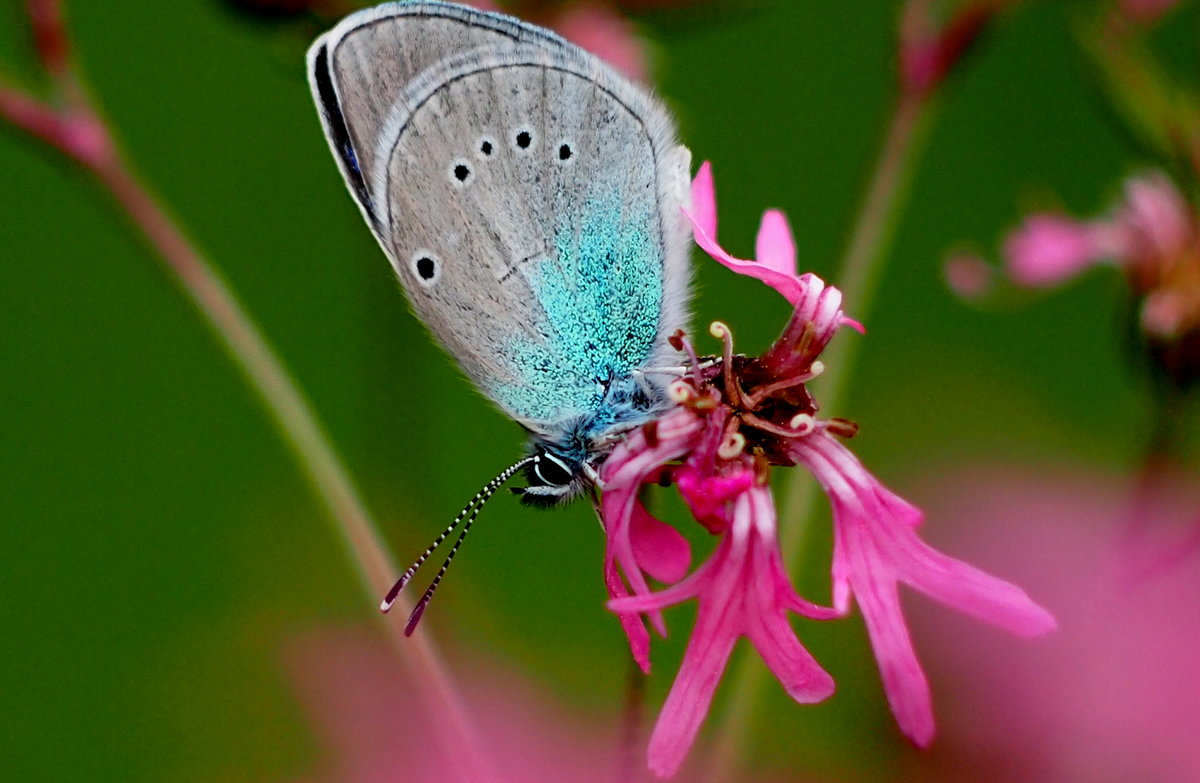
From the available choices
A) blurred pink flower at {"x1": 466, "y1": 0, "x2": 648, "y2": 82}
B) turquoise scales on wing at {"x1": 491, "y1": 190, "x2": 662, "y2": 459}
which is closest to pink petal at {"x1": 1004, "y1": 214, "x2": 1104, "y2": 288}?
blurred pink flower at {"x1": 466, "y1": 0, "x2": 648, "y2": 82}

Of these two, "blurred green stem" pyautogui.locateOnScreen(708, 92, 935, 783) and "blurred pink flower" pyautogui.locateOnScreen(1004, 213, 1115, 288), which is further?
"blurred pink flower" pyautogui.locateOnScreen(1004, 213, 1115, 288)

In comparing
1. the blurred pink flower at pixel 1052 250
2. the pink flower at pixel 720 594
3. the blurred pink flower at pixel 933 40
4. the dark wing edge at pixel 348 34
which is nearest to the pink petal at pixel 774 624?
the pink flower at pixel 720 594

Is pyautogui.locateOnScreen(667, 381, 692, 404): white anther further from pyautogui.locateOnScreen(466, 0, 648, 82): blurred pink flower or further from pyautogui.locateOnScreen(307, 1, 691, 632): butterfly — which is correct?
pyautogui.locateOnScreen(466, 0, 648, 82): blurred pink flower

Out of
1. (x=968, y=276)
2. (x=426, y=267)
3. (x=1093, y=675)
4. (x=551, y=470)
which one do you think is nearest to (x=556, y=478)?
(x=551, y=470)

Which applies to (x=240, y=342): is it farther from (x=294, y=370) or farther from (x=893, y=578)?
(x=294, y=370)

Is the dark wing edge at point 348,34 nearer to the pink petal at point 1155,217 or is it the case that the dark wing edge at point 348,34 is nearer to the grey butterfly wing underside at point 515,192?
the grey butterfly wing underside at point 515,192

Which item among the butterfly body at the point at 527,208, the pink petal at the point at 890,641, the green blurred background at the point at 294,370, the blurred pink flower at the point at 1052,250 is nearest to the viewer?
the pink petal at the point at 890,641

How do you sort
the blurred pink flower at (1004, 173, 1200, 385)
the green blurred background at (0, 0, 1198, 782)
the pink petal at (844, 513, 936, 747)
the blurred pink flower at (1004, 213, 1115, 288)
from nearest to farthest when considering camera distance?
the pink petal at (844, 513, 936, 747), the blurred pink flower at (1004, 173, 1200, 385), the blurred pink flower at (1004, 213, 1115, 288), the green blurred background at (0, 0, 1198, 782)
